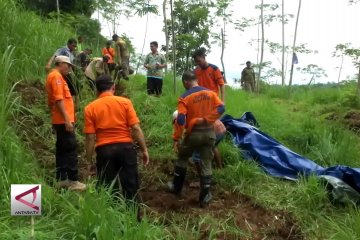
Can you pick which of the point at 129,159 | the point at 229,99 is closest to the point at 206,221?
the point at 129,159

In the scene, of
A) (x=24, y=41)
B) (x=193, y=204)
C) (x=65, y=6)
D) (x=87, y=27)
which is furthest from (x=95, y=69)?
(x=65, y=6)

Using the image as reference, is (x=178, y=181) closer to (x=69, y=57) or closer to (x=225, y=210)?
(x=225, y=210)

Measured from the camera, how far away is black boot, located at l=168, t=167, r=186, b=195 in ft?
19.2

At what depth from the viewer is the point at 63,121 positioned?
17.6ft

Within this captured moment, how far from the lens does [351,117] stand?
10.4m

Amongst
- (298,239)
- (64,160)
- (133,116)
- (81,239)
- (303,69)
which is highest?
(303,69)

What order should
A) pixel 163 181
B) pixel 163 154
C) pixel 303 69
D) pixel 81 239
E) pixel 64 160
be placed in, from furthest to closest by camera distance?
pixel 303 69 < pixel 163 154 < pixel 163 181 < pixel 64 160 < pixel 81 239

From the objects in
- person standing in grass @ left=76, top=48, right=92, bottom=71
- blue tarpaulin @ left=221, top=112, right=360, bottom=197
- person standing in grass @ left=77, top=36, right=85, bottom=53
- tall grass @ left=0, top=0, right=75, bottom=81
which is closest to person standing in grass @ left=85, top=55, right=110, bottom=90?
person standing in grass @ left=76, top=48, right=92, bottom=71

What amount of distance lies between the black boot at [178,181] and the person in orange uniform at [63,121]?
1.18 meters

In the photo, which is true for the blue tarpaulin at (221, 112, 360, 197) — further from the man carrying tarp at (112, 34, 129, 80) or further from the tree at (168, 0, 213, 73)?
the tree at (168, 0, 213, 73)

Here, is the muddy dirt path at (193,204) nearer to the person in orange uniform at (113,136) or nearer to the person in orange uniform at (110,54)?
the person in orange uniform at (113,136)

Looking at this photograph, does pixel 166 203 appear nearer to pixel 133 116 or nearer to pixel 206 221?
pixel 206 221

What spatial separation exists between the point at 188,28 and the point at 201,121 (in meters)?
16.5

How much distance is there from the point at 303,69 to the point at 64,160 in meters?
22.9
